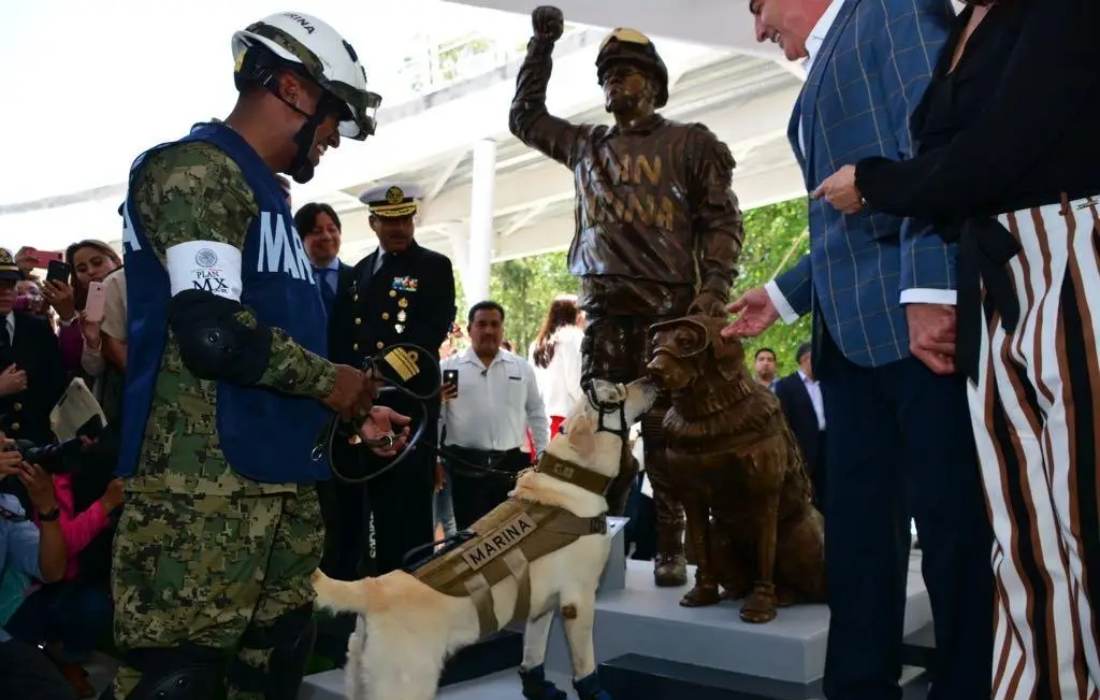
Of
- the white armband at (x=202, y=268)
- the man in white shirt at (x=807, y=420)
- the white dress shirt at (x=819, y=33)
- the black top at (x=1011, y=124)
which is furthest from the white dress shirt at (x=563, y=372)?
the black top at (x=1011, y=124)

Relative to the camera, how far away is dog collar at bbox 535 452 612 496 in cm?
306

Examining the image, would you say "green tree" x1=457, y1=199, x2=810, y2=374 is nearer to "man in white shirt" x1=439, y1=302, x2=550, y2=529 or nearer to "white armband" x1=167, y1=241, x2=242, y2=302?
"man in white shirt" x1=439, y1=302, x2=550, y2=529

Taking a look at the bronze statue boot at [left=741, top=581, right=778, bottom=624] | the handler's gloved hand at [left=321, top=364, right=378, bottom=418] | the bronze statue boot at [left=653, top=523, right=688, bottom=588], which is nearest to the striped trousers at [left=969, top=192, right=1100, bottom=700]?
the handler's gloved hand at [left=321, top=364, right=378, bottom=418]

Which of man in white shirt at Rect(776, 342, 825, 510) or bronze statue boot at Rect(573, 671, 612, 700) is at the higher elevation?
man in white shirt at Rect(776, 342, 825, 510)

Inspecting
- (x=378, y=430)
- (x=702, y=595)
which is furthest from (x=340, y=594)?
(x=702, y=595)

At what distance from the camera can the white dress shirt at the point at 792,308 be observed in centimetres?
198

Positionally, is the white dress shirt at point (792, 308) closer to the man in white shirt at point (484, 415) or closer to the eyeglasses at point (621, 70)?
the eyeglasses at point (621, 70)

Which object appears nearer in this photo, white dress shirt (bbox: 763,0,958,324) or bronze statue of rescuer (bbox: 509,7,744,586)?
white dress shirt (bbox: 763,0,958,324)

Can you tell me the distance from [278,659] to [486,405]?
381 cm

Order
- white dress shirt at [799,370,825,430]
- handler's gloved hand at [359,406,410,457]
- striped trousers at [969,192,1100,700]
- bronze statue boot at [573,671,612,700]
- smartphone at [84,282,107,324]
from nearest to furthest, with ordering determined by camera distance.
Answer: striped trousers at [969,192,1100,700], handler's gloved hand at [359,406,410,457], bronze statue boot at [573,671,612,700], smartphone at [84,282,107,324], white dress shirt at [799,370,825,430]

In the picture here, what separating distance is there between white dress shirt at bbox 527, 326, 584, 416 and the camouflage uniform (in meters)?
4.97

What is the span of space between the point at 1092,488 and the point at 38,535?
12.1 feet

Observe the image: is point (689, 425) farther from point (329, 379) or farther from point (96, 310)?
point (96, 310)

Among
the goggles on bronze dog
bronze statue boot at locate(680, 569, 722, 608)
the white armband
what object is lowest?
bronze statue boot at locate(680, 569, 722, 608)
